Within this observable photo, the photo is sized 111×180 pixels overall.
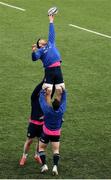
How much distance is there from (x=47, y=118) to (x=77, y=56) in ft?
28.5

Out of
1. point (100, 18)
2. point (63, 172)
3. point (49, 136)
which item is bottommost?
point (63, 172)

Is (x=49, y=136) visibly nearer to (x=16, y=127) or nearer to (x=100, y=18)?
(x=16, y=127)

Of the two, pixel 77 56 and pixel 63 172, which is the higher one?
pixel 77 56

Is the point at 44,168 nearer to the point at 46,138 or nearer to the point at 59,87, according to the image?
the point at 46,138

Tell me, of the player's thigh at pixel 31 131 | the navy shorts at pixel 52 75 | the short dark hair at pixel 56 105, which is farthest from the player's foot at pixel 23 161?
the navy shorts at pixel 52 75

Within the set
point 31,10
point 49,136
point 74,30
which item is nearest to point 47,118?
point 49,136

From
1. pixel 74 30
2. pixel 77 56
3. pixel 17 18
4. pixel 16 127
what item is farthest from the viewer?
pixel 17 18

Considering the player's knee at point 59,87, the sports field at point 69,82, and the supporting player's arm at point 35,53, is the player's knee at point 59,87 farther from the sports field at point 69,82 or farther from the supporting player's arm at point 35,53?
the sports field at point 69,82

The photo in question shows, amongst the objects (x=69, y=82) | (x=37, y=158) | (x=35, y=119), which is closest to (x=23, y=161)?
(x=37, y=158)

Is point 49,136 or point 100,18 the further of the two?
point 100,18

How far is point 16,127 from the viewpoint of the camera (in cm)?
1181

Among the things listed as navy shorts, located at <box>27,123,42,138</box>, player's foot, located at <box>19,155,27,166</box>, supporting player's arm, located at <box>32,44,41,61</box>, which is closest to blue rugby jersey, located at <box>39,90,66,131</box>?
navy shorts, located at <box>27,123,42,138</box>

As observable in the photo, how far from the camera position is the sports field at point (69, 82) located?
10.1m

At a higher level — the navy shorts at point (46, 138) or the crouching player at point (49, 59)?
the crouching player at point (49, 59)
